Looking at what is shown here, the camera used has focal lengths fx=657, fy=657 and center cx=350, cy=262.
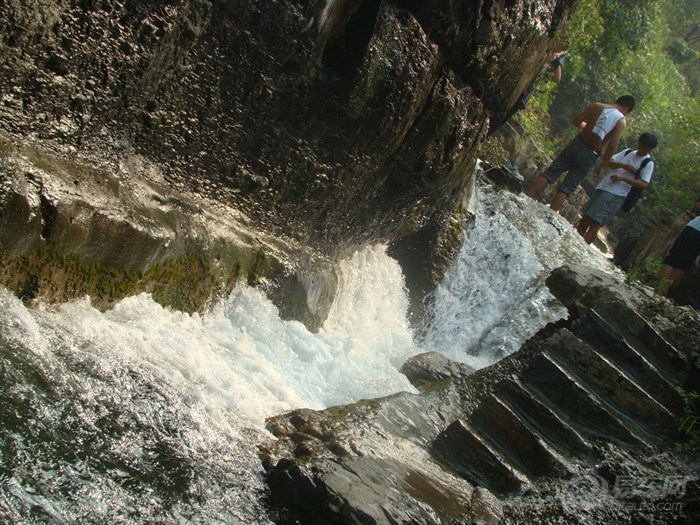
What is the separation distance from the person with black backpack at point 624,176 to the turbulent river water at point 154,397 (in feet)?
16.9

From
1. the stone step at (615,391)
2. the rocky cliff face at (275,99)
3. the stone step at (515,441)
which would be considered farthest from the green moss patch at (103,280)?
the stone step at (615,391)

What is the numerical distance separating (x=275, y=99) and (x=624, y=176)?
6.55m

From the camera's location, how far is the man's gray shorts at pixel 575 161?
10.0 meters

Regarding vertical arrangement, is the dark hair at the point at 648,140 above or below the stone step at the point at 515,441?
above

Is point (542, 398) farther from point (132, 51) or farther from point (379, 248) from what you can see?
point (132, 51)

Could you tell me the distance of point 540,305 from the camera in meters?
9.00

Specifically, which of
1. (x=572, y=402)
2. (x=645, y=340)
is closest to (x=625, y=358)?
(x=645, y=340)

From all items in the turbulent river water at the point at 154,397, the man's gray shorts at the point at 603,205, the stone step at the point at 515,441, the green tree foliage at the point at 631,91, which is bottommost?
the turbulent river water at the point at 154,397

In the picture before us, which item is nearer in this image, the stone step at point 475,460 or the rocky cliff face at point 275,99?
the rocky cliff face at point 275,99

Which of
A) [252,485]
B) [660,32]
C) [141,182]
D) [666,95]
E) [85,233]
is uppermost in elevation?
[660,32]

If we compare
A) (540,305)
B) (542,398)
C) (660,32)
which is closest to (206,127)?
(542,398)

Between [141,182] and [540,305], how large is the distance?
6039 mm

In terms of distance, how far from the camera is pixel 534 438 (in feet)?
17.0

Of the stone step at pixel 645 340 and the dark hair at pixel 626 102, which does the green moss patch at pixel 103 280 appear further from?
the dark hair at pixel 626 102
